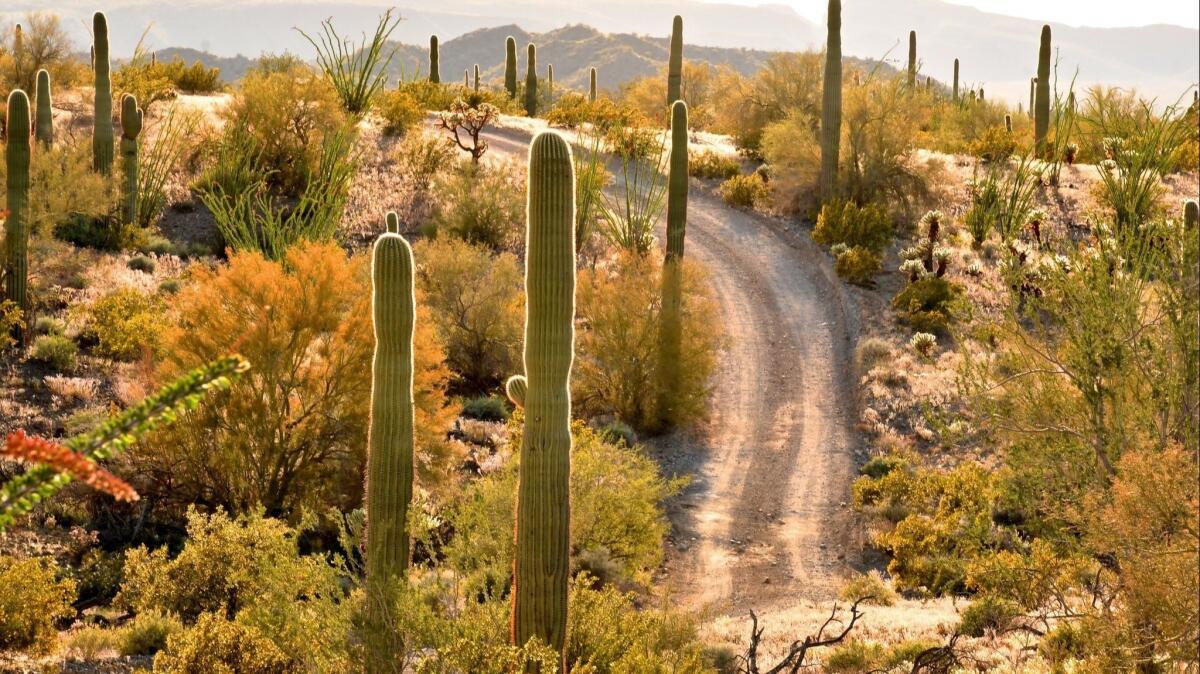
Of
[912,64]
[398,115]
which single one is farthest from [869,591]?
[912,64]

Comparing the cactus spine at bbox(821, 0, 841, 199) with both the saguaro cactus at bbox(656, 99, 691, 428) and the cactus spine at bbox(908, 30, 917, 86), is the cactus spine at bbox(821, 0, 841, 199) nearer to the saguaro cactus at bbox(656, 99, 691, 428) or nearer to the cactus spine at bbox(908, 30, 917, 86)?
the saguaro cactus at bbox(656, 99, 691, 428)

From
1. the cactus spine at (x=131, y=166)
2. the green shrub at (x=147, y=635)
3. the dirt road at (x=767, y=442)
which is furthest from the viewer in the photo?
the cactus spine at (x=131, y=166)

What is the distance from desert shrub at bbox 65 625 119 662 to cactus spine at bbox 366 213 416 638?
2.88 metres

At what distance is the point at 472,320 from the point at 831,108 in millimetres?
11433

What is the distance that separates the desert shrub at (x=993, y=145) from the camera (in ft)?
123

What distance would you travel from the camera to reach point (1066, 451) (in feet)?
42.1

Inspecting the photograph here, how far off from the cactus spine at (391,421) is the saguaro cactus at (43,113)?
59.5ft

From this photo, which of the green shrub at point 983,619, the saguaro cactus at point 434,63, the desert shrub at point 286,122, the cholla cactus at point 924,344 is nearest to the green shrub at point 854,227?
the cholla cactus at point 924,344

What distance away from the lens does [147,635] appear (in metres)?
12.0

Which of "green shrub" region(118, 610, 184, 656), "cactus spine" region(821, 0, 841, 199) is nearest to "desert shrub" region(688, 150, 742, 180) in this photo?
"cactus spine" region(821, 0, 841, 199)

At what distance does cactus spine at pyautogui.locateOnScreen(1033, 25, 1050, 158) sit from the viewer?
114ft

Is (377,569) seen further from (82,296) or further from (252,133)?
(252,133)

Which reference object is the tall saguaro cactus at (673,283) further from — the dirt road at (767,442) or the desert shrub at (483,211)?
the desert shrub at (483,211)

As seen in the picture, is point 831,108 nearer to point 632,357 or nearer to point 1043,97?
point 1043,97
